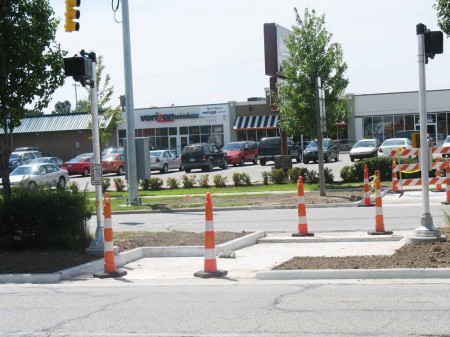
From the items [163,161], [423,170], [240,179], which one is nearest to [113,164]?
[163,161]

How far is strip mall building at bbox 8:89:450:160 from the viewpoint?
6019 cm

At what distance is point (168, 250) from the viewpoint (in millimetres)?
12250

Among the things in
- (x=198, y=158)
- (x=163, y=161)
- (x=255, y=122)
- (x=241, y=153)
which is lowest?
(x=163, y=161)

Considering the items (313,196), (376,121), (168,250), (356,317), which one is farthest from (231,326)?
(376,121)

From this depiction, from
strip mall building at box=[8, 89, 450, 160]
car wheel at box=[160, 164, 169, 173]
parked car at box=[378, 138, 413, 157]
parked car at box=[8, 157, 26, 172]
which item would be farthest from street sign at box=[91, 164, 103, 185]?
strip mall building at box=[8, 89, 450, 160]

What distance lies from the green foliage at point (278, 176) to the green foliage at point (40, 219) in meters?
17.7

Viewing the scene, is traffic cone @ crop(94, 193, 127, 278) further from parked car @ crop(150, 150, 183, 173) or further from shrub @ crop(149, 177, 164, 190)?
parked car @ crop(150, 150, 183, 173)

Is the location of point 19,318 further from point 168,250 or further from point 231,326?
point 168,250

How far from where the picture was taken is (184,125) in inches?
2648

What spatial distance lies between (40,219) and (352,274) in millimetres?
5726

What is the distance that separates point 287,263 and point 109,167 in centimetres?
3527

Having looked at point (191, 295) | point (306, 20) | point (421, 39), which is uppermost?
point (306, 20)

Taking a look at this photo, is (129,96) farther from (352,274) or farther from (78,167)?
(78,167)

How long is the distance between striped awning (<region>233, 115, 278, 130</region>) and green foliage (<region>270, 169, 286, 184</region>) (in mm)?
34376
